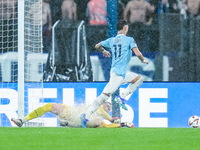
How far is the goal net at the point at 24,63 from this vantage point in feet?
32.0

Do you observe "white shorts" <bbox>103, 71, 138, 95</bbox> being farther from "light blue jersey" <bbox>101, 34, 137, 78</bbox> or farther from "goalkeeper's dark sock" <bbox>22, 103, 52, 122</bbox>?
"goalkeeper's dark sock" <bbox>22, 103, 52, 122</bbox>

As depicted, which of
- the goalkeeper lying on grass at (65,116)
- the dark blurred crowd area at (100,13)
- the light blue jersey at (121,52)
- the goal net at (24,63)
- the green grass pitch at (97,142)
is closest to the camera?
the green grass pitch at (97,142)

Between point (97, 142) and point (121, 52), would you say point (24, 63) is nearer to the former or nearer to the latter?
point (121, 52)

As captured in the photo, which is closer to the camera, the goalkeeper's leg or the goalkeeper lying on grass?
the goalkeeper's leg

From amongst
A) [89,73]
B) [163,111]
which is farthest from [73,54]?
[163,111]

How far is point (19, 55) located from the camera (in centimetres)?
937

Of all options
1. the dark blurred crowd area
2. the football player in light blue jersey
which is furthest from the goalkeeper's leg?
the dark blurred crowd area

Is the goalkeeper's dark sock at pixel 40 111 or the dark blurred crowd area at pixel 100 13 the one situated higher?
the dark blurred crowd area at pixel 100 13

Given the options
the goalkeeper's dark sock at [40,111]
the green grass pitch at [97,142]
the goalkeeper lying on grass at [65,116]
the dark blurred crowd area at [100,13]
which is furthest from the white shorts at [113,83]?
the dark blurred crowd area at [100,13]

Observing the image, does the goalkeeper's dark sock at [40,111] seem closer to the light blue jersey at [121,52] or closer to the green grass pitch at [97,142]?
the light blue jersey at [121,52]

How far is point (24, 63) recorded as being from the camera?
9906 mm

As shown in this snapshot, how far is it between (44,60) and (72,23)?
817mm

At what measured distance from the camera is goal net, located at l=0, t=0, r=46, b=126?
9.75 metres

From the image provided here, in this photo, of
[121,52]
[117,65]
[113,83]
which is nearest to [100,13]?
[121,52]
